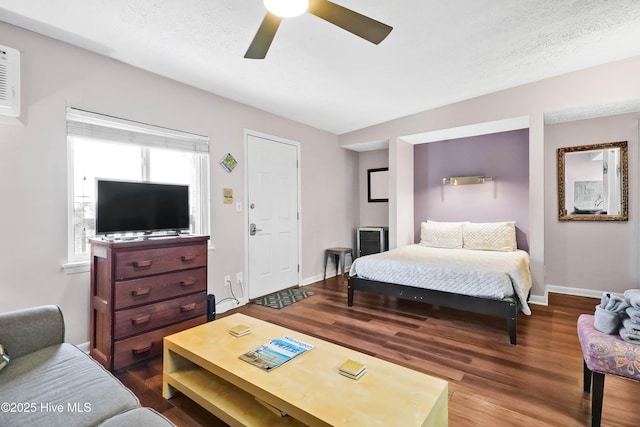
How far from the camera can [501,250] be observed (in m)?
3.99

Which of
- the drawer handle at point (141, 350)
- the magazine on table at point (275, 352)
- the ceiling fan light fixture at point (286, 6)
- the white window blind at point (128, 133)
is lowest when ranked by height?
the drawer handle at point (141, 350)

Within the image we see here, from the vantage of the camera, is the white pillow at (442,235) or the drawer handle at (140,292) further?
the white pillow at (442,235)

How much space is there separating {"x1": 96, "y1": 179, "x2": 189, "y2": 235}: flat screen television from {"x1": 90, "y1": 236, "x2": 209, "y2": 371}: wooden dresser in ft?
0.62

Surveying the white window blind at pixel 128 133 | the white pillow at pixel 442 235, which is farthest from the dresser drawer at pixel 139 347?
the white pillow at pixel 442 235

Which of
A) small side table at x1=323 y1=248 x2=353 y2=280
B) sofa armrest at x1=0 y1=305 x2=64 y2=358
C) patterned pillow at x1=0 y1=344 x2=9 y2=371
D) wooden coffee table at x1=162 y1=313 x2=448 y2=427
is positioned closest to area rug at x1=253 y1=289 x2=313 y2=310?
small side table at x1=323 y1=248 x2=353 y2=280

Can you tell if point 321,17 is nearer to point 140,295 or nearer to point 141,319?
point 140,295

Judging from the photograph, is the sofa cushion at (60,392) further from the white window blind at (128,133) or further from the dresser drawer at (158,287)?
the white window blind at (128,133)

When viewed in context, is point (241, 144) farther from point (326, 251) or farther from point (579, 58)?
point (579, 58)

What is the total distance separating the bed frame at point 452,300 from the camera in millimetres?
2666

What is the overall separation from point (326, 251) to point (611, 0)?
415cm

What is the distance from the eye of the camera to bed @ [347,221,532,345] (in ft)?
9.09

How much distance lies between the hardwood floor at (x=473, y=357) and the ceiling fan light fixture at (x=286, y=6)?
225 centimetres

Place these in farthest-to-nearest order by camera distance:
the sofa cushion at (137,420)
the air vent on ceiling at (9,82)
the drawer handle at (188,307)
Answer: the drawer handle at (188,307), the air vent on ceiling at (9,82), the sofa cushion at (137,420)

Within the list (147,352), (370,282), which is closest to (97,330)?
(147,352)
